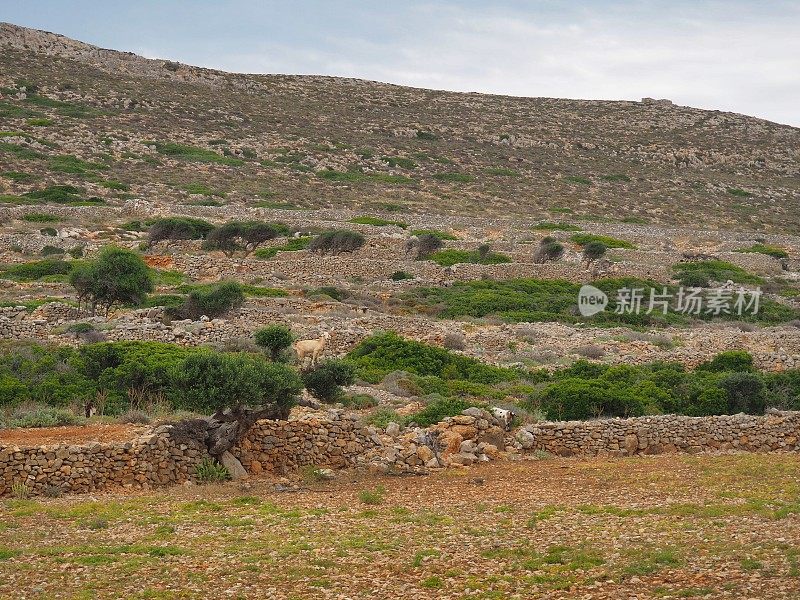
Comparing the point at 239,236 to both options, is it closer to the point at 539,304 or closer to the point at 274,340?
the point at 539,304

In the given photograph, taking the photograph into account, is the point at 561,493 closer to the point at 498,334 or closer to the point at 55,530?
the point at 55,530

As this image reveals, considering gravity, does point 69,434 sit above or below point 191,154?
below

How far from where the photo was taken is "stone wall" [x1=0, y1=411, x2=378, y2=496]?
1260 centimetres

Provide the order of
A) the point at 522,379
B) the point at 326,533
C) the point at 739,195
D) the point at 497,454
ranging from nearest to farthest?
the point at 326,533 < the point at 497,454 < the point at 522,379 < the point at 739,195

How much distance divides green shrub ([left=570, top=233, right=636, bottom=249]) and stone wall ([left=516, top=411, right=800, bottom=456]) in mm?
30882

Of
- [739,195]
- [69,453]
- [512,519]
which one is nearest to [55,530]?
[69,453]

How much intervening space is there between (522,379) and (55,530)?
13.1m

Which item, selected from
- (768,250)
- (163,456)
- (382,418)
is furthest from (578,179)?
(163,456)

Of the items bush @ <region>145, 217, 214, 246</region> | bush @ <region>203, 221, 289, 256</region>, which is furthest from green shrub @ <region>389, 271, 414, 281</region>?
bush @ <region>145, 217, 214, 246</region>

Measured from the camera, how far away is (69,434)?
1409 cm

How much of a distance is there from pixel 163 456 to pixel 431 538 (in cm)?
458

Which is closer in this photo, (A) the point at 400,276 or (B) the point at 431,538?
(B) the point at 431,538

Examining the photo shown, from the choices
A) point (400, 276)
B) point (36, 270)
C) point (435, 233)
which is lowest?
point (36, 270)

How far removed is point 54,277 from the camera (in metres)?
34.0
